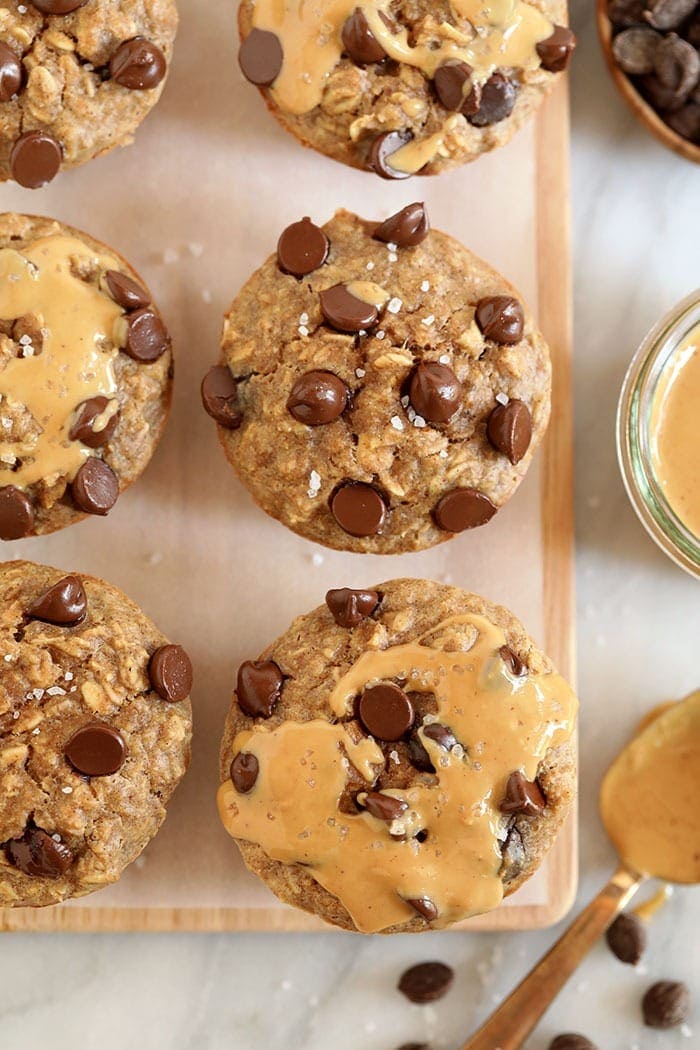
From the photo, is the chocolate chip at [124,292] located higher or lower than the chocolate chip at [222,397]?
higher

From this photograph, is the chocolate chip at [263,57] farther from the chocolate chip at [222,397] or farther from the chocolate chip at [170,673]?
the chocolate chip at [170,673]

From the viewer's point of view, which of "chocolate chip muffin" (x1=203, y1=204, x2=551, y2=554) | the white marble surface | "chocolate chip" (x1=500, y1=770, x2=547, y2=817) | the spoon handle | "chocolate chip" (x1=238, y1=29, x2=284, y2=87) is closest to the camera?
"chocolate chip" (x1=500, y1=770, x2=547, y2=817)

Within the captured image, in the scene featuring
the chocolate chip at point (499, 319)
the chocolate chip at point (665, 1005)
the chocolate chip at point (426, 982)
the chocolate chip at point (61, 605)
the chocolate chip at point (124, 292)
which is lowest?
the chocolate chip at point (426, 982)

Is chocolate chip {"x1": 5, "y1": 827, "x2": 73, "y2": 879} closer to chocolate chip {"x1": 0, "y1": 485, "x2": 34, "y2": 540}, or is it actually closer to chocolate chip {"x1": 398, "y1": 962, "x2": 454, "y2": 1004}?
chocolate chip {"x1": 0, "y1": 485, "x2": 34, "y2": 540}

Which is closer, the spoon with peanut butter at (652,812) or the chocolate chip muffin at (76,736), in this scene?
the chocolate chip muffin at (76,736)

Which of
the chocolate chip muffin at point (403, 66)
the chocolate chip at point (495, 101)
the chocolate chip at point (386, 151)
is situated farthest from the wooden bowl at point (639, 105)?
the chocolate chip at point (386, 151)

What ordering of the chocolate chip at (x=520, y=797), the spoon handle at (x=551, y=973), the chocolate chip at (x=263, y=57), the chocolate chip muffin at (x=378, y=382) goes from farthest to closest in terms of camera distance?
the spoon handle at (x=551, y=973)
the chocolate chip at (x=263, y=57)
the chocolate chip muffin at (x=378, y=382)
the chocolate chip at (x=520, y=797)

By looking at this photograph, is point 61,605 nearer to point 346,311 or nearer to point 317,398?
point 317,398

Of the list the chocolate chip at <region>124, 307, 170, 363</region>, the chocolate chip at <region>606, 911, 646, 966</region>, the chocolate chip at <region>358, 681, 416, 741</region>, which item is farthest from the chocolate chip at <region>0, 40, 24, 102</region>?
the chocolate chip at <region>606, 911, 646, 966</region>
